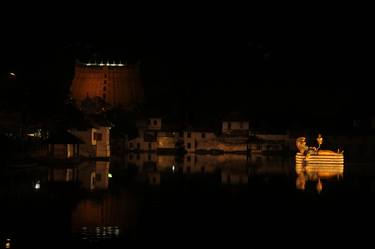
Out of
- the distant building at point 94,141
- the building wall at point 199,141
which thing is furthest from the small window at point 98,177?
the building wall at point 199,141

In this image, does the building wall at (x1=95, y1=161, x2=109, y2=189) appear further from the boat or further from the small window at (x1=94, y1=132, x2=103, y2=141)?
the boat

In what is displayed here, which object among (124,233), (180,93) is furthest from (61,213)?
(180,93)

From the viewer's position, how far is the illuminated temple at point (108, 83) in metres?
82.5

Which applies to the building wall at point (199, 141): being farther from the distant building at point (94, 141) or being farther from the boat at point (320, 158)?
the boat at point (320, 158)

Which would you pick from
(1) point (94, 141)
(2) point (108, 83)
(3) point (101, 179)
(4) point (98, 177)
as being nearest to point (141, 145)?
(2) point (108, 83)

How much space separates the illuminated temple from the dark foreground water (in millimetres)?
57560

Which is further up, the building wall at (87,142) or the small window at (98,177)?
the building wall at (87,142)

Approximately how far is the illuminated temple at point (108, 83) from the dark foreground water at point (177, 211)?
57560 mm

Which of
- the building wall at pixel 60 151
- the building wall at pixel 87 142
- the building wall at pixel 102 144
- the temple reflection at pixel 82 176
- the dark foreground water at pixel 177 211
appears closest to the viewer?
the dark foreground water at pixel 177 211

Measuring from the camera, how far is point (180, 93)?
240 feet

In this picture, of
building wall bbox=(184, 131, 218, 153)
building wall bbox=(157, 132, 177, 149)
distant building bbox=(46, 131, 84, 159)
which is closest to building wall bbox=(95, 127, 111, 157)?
distant building bbox=(46, 131, 84, 159)

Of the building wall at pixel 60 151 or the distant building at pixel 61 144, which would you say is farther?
the building wall at pixel 60 151

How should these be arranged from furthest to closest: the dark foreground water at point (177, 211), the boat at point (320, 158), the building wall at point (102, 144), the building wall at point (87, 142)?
the building wall at point (102, 144)
the building wall at point (87, 142)
the boat at point (320, 158)
the dark foreground water at point (177, 211)

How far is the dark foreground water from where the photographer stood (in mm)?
12836
